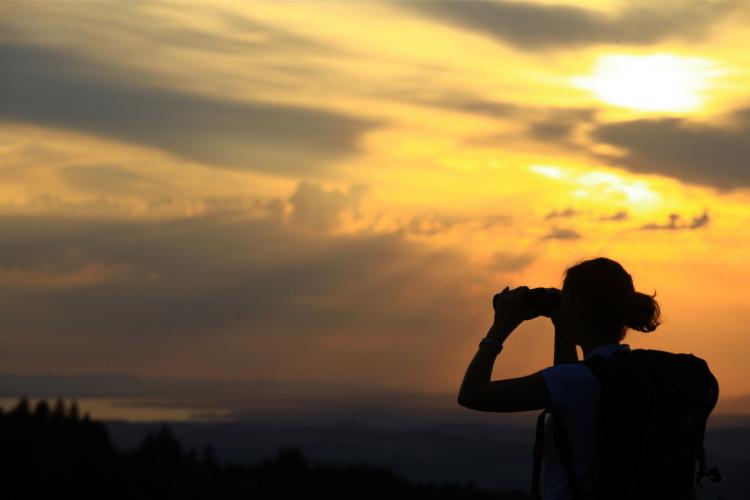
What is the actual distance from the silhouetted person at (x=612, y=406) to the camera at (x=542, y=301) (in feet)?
0.76

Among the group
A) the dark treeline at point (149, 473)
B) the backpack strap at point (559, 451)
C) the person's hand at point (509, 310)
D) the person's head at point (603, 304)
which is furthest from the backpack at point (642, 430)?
the dark treeline at point (149, 473)

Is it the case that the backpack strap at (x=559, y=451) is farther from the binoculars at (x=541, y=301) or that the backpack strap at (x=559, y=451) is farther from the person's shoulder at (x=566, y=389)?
the binoculars at (x=541, y=301)

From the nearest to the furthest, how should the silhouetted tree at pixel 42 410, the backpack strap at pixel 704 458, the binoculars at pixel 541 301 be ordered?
the backpack strap at pixel 704 458
the binoculars at pixel 541 301
the silhouetted tree at pixel 42 410

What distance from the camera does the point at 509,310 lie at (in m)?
6.31

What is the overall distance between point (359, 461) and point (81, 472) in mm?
43985

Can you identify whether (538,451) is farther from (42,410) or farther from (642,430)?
(42,410)

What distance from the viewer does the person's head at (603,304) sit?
20.3 feet

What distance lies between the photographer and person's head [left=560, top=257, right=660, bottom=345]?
6.19 m

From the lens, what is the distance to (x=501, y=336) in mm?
6227

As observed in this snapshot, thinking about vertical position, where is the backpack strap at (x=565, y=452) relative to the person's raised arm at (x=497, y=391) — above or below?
below

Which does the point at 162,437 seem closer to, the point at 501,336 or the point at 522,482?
the point at 522,482

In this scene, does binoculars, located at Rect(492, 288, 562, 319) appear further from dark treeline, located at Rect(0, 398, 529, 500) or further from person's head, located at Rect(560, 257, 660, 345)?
dark treeline, located at Rect(0, 398, 529, 500)

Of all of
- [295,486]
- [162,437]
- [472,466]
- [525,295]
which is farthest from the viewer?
[472,466]

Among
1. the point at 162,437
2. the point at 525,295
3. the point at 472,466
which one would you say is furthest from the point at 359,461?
the point at 525,295
